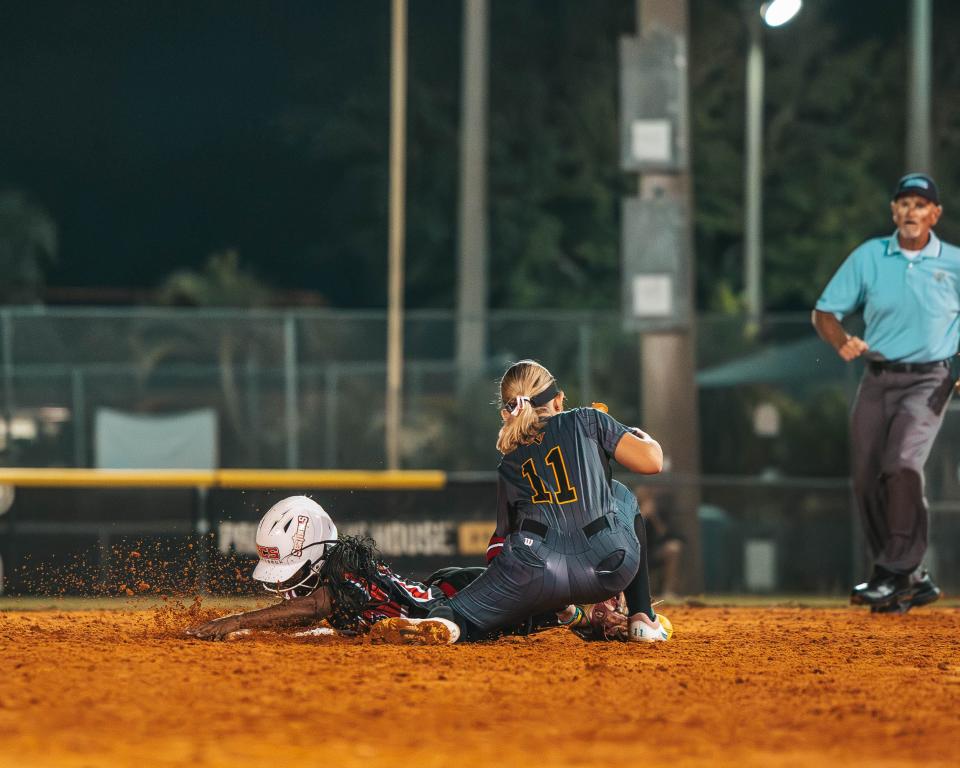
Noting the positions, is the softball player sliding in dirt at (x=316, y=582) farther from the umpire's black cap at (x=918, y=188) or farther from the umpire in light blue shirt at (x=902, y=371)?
the umpire's black cap at (x=918, y=188)

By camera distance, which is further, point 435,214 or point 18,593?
point 435,214

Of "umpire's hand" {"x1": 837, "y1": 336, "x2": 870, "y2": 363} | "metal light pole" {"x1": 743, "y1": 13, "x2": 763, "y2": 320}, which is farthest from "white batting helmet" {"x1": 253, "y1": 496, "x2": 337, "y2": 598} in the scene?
"metal light pole" {"x1": 743, "y1": 13, "x2": 763, "y2": 320}

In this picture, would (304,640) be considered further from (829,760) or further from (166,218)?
(166,218)

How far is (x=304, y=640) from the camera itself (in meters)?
7.54

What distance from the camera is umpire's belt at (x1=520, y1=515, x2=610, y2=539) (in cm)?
718

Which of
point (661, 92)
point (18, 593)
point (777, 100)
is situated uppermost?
point (777, 100)

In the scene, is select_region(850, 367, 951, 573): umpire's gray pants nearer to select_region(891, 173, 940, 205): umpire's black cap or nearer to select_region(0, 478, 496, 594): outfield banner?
select_region(891, 173, 940, 205): umpire's black cap

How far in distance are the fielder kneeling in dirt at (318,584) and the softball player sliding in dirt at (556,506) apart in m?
0.40

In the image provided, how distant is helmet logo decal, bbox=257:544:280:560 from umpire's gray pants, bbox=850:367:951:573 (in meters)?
3.65

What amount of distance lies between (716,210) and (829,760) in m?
31.7

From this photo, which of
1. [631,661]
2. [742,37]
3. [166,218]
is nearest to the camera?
[631,661]

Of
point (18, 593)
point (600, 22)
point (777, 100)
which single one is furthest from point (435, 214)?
point (18, 593)

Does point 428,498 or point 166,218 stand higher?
point 166,218

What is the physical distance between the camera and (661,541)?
14.0 meters
